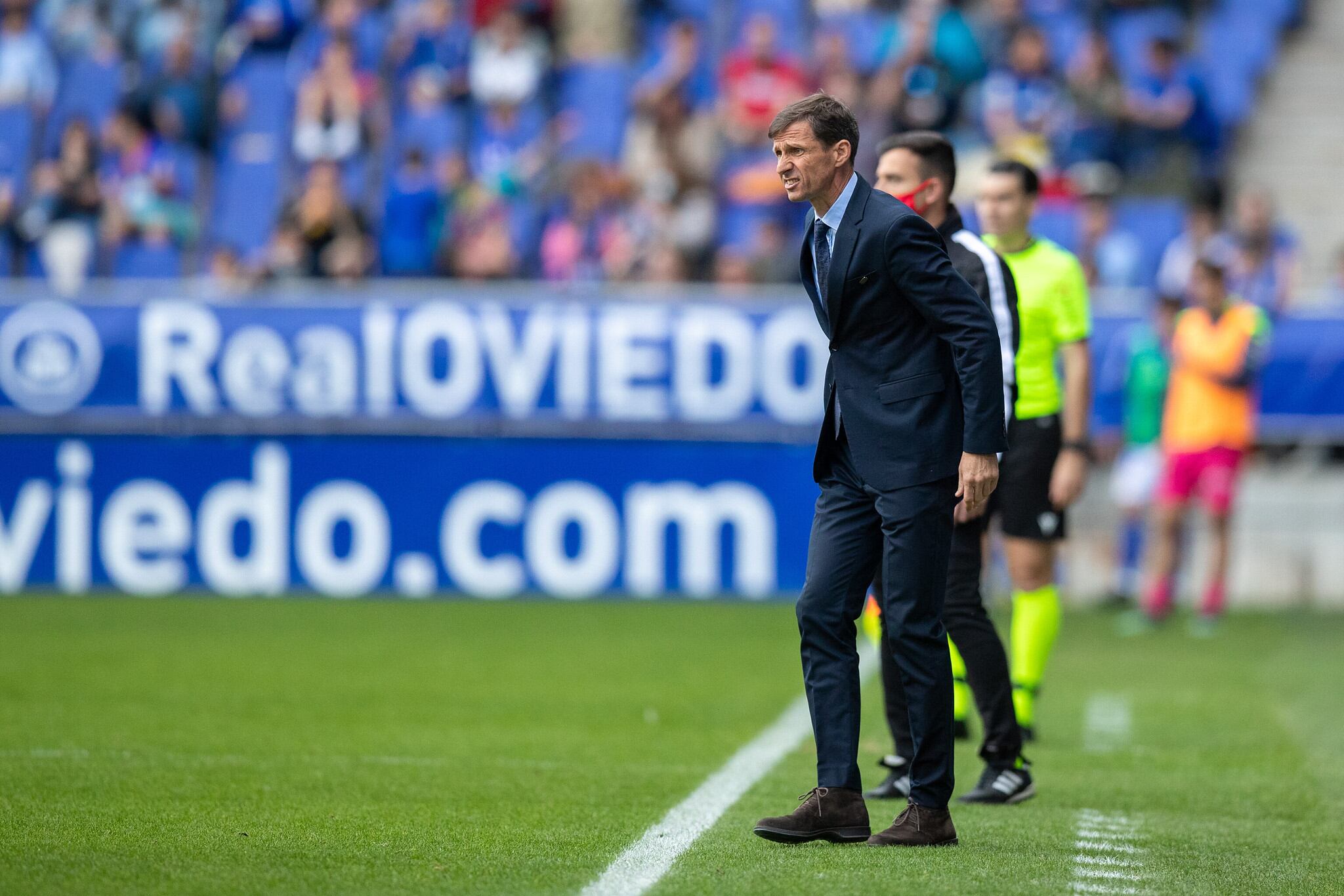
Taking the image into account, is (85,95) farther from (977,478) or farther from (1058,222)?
(977,478)

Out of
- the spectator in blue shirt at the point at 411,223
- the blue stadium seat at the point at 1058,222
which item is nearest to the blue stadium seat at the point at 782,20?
the spectator in blue shirt at the point at 411,223

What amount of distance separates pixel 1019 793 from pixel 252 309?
8674 mm

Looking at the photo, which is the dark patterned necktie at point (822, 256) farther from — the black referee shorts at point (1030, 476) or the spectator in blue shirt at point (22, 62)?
the spectator in blue shirt at point (22, 62)

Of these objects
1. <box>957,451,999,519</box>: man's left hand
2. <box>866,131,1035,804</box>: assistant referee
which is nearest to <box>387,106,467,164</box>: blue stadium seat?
<box>866,131,1035,804</box>: assistant referee

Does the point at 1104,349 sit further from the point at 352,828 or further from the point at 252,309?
the point at 352,828

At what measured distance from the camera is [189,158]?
17.7 metres

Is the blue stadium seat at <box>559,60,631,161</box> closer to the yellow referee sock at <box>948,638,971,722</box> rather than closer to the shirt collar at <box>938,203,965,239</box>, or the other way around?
the yellow referee sock at <box>948,638,971,722</box>

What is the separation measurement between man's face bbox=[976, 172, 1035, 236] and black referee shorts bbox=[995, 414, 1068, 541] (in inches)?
27.8

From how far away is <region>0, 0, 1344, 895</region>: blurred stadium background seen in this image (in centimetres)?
562

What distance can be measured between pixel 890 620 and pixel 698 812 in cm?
93

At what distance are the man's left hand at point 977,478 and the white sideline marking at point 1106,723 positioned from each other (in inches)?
102

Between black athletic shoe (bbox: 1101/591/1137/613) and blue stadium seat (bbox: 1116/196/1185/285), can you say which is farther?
blue stadium seat (bbox: 1116/196/1185/285)

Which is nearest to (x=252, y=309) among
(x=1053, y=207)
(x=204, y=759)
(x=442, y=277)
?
(x=442, y=277)

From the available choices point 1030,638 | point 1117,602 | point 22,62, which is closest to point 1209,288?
point 1117,602
